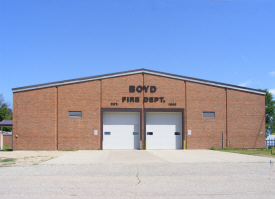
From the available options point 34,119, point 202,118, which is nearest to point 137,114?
point 202,118

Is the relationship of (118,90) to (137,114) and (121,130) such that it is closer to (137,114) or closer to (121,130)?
(137,114)

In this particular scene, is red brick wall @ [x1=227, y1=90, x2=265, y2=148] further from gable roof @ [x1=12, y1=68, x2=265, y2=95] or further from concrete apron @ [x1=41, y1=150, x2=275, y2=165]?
concrete apron @ [x1=41, y1=150, x2=275, y2=165]

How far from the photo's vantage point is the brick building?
27.1 m

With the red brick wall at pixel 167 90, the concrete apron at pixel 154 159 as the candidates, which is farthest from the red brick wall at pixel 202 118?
the concrete apron at pixel 154 159

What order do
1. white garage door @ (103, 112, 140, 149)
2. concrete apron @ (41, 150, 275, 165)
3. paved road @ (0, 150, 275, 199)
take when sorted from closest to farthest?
paved road @ (0, 150, 275, 199), concrete apron @ (41, 150, 275, 165), white garage door @ (103, 112, 140, 149)

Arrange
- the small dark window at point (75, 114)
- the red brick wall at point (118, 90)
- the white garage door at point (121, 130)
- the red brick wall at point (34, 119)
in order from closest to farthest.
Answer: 1. the red brick wall at point (34, 119)
2. the small dark window at point (75, 114)
3. the red brick wall at point (118, 90)
4. the white garage door at point (121, 130)

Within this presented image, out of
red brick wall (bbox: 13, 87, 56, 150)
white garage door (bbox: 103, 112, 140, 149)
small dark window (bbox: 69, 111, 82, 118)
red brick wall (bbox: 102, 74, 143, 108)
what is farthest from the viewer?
white garage door (bbox: 103, 112, 140, 149)

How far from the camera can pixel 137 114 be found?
28.4 m

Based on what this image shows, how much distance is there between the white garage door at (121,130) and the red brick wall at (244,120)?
30.1 feet

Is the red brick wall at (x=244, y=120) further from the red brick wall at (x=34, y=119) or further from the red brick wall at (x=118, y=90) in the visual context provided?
the red brick wall at (x=34, y=119)

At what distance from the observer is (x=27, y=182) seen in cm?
1024

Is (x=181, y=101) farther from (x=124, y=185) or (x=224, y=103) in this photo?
(x=124, y=185)

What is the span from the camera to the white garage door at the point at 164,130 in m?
28.3

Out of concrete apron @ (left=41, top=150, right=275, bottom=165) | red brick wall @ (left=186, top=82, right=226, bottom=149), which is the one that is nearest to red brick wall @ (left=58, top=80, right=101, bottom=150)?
concrete apron @ (left=41, top=150, right=275, bottom=165)
